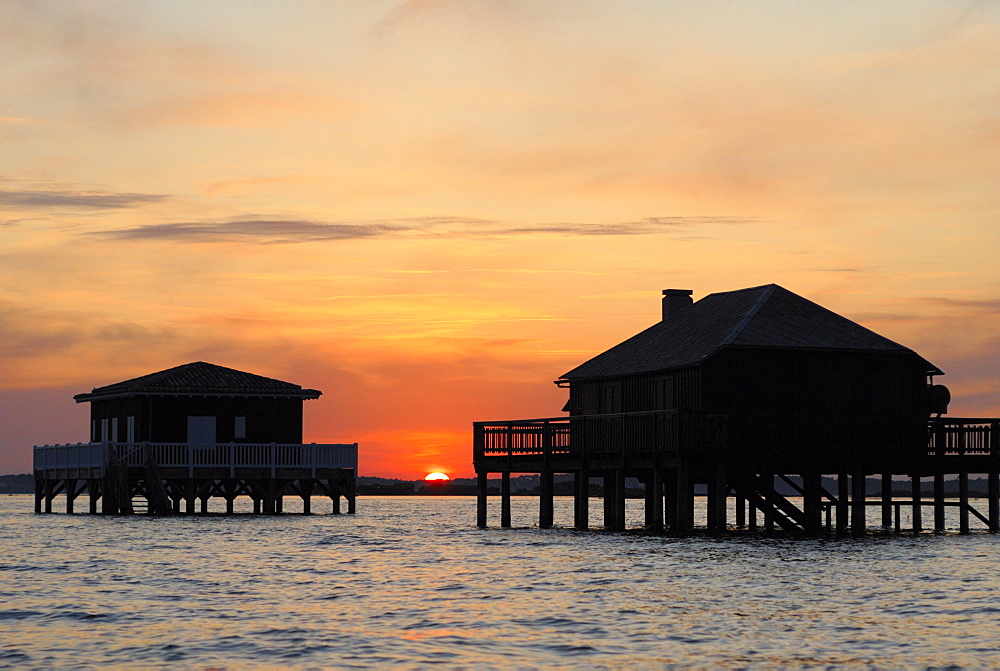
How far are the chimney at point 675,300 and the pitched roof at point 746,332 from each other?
3.34m

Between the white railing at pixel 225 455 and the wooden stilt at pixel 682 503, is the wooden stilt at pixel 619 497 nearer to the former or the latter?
the wooden stilt at pixel 682 503

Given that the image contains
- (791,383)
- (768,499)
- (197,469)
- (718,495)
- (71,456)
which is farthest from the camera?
(71,456)

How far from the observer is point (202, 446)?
61.9 m

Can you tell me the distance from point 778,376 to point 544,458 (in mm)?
8906

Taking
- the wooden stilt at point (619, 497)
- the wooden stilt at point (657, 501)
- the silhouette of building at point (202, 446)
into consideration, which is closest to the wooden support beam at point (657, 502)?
the wooden stilt at point (657, 501)

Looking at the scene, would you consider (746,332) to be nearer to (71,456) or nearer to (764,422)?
(764,422)

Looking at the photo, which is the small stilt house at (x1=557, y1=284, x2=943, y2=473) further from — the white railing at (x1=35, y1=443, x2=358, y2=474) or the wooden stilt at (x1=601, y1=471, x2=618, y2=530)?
the white railing at (x1=35, y1=443, x2=358, y2=474)

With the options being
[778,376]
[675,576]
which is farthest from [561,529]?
[675,576]

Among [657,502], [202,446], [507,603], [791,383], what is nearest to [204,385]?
[202,446]

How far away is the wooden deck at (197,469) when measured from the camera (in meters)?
61.9

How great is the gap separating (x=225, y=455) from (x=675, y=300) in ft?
64.4

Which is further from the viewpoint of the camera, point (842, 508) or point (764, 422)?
point (842, 508)

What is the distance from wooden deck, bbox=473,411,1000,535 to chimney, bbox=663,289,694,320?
8.26 metres

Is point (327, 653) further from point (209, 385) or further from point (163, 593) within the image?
point (209, 385)
